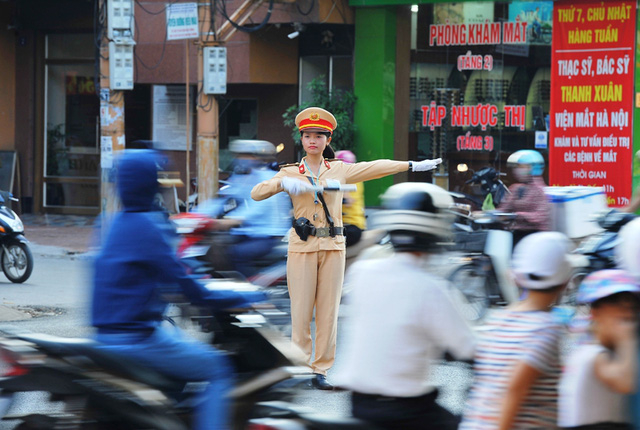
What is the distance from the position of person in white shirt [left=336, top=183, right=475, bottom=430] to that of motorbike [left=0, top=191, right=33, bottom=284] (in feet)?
31.1

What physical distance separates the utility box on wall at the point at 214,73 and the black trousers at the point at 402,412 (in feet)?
39.9

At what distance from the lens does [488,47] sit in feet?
55.4

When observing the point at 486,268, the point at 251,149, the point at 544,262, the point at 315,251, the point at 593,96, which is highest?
the point at 593,96

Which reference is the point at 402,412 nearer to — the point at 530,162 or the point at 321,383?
the point at 321,383

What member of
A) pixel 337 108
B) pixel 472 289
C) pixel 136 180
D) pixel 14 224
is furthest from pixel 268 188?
pixel 337 108

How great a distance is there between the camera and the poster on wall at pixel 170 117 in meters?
20.5

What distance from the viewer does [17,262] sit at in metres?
12.4

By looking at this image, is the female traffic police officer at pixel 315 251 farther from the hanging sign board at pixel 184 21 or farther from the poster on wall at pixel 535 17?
the poster on wall at pixel 535 17

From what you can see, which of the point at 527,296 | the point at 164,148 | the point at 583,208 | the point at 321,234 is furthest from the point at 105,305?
the point at 164,148

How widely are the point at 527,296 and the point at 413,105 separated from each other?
14603mm

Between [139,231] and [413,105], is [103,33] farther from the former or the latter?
[139,231]

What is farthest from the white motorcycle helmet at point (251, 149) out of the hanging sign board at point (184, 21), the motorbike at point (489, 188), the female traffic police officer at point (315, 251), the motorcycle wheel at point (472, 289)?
the hanging sign board at point (184, 21)

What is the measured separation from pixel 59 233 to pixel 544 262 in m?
16.3

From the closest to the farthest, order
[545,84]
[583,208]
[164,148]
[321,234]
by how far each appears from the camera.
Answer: [321,234] < [583,208] < [545,84] < [164,148]
